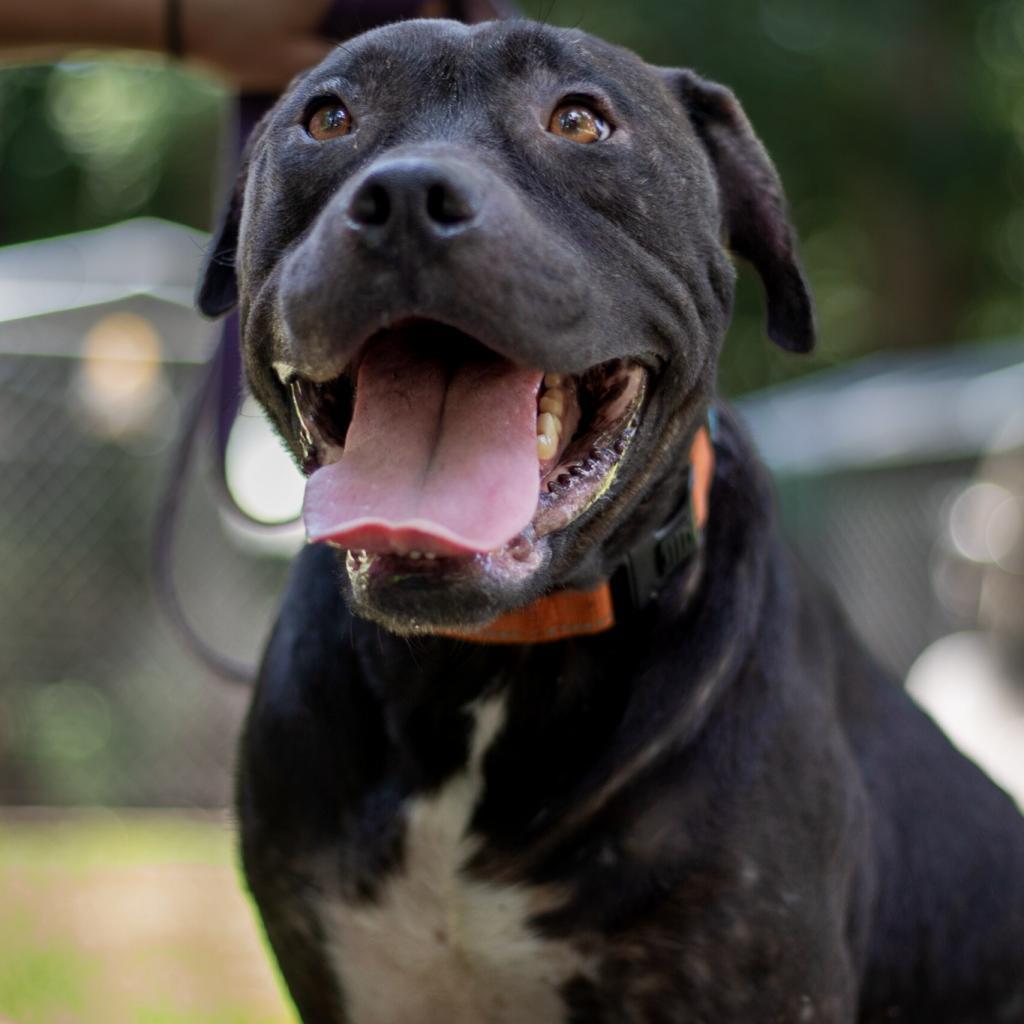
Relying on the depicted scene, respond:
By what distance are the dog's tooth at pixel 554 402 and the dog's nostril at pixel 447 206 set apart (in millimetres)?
388

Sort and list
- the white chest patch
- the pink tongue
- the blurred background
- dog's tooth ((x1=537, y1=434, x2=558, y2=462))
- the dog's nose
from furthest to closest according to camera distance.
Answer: the blurred background → the white chest patch → dog's tooth ((x1=537, y1=434, x2=558, y2=462)) → the pink tongue → the dog's nose

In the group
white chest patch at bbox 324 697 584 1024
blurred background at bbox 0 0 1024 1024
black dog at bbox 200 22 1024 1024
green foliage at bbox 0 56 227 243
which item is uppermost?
black dog at bbox 200 22 1024 1024

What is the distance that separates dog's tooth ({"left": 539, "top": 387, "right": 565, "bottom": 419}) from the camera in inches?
90.3

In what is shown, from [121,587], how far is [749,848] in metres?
6.39

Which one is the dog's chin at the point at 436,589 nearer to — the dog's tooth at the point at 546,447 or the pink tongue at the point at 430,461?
the pink tongue at the point at 430,461

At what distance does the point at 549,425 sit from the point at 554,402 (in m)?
0.04

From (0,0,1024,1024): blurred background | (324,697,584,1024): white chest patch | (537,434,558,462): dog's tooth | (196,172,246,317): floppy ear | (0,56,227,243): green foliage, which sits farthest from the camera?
(0,56,227,243): green foliage

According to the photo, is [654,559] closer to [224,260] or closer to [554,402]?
[554,402]

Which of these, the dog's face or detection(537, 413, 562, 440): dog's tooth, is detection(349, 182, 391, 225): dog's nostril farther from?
detection(537, 413, 562, 440): dog's tooth

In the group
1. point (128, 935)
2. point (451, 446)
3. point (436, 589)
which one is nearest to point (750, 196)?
point (451, 446)

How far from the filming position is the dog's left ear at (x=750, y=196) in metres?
2.71

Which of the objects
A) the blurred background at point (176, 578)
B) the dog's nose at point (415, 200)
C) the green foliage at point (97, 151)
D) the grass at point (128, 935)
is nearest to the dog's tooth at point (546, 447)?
the dog's nose at point (415, 200)

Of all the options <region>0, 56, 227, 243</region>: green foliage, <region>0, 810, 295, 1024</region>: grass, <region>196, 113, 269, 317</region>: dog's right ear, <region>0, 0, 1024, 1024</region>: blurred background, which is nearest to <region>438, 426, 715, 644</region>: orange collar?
<region>196, 113, 269, 317</region>: dog's right ear

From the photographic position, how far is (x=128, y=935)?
5375 mm
